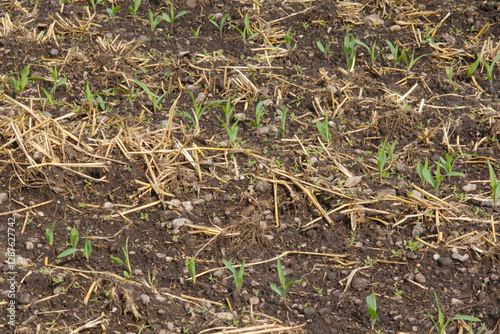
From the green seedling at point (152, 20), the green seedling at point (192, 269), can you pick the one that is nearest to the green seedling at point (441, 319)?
the green seedling at point (192, 269)

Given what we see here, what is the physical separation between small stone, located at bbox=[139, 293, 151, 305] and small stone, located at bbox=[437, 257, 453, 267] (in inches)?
49.3

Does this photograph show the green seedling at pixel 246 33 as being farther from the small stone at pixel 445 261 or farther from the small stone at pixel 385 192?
the small stone at pixel 445 261

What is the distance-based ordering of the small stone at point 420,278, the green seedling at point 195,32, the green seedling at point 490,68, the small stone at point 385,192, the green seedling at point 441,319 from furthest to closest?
the green seedling at point 195,32 → the green seedling at point 490,68 → the small stone at point 385,192 → the small stone at point 420,278 → the green seedling at point 441,319

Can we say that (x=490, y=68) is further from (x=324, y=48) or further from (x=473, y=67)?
(x=324, y=48)

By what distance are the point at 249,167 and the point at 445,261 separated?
105 cm

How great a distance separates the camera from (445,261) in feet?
7.33

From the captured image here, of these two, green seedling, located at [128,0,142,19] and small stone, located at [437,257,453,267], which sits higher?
green seedling, located at [128,0,142,19]

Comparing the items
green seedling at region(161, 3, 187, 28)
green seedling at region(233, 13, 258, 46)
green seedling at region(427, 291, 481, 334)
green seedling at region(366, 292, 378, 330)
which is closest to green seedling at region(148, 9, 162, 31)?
green seedling at region(161, 3, 187, 28)

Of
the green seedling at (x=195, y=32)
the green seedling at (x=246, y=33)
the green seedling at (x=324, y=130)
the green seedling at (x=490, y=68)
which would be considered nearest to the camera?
the green seedling at (x=324, y=130)

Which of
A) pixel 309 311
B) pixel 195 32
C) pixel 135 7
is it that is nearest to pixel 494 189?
pixel 309 311

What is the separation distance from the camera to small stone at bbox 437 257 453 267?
223 centimetres

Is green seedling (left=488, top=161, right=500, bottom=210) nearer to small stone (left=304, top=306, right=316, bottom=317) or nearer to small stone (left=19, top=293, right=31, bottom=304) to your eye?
small stone (left=304, top=306, right=316, bottom=317)

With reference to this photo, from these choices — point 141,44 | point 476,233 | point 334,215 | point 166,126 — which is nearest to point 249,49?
point 141,44

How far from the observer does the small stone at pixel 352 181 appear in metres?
2.56
